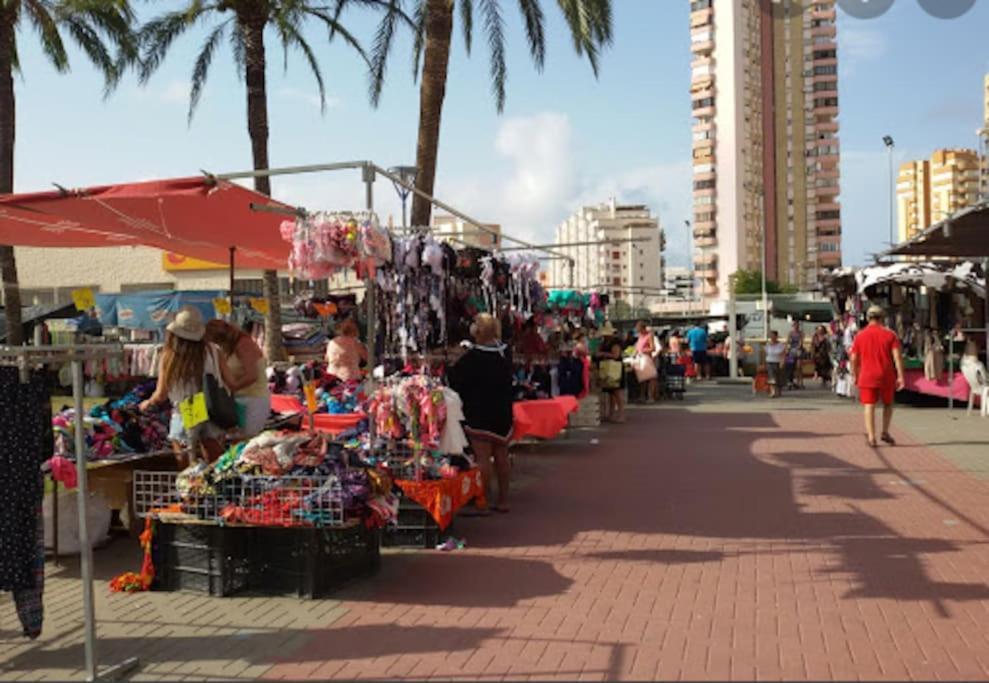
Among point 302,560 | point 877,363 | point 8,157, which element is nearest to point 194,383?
point 302,560

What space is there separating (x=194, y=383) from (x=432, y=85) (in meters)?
11.2

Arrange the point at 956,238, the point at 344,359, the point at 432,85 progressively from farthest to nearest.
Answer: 1. the point at 432,85
2. the point at 956,238
3. the point at 344,359

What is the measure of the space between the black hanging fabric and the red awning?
2.64 m

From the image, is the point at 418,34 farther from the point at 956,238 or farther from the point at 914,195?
the point at 914,195

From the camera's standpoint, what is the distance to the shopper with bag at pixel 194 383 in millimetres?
7422

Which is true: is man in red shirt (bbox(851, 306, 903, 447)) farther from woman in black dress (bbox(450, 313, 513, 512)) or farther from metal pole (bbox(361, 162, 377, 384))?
metal pole (bbox(361, 162, 377, 384))

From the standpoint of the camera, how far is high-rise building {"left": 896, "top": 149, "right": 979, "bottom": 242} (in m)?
82.4

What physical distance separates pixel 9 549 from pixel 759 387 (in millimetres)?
20982

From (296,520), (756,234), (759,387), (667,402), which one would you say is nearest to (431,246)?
A: (296,520)

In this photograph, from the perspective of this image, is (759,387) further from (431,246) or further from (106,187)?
(106,187)

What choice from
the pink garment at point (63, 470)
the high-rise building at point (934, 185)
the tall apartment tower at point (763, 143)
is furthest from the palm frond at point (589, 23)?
the tall apartment tower at point (763, 143)

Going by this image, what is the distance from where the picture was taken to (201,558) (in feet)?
21.0

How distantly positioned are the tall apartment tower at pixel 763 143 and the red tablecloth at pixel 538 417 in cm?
8321

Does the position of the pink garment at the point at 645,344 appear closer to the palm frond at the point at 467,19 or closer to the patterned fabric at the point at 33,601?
the palm frond at the point at 467,19
